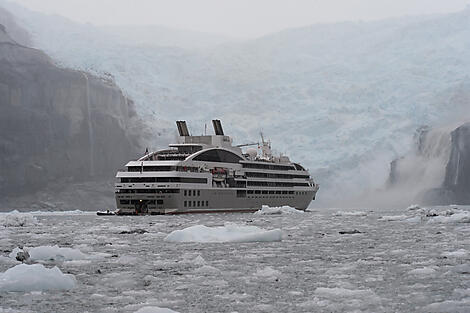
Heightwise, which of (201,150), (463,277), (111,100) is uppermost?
(111,100)

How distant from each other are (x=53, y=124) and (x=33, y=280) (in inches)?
3915

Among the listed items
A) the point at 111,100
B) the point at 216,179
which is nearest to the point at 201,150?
the point at 216,179

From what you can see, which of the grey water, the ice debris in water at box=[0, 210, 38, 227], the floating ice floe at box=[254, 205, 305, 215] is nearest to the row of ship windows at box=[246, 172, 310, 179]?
→ the floating ice floe at box=[254, 205, 305, 215]

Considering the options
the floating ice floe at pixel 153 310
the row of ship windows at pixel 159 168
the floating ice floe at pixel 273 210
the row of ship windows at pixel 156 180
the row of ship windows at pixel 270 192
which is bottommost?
the floating ice floe at pixel 273 210

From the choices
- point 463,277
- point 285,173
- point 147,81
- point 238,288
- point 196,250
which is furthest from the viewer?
point 147,81

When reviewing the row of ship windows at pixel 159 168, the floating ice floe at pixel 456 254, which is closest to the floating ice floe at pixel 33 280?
the floating ice floe at pixel 456 254

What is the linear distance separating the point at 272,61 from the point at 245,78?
8.15 metres

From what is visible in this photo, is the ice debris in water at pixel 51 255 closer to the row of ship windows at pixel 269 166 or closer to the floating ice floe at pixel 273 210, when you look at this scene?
the floating ice floe at pixel 273 210

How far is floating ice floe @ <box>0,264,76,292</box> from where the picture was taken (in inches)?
595

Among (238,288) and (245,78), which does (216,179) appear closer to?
(245,78)

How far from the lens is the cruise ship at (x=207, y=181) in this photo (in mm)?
66312

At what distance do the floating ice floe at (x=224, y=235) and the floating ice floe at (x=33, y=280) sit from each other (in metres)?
11.9

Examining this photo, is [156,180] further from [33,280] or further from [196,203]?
[33,280]

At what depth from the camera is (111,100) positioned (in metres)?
115
